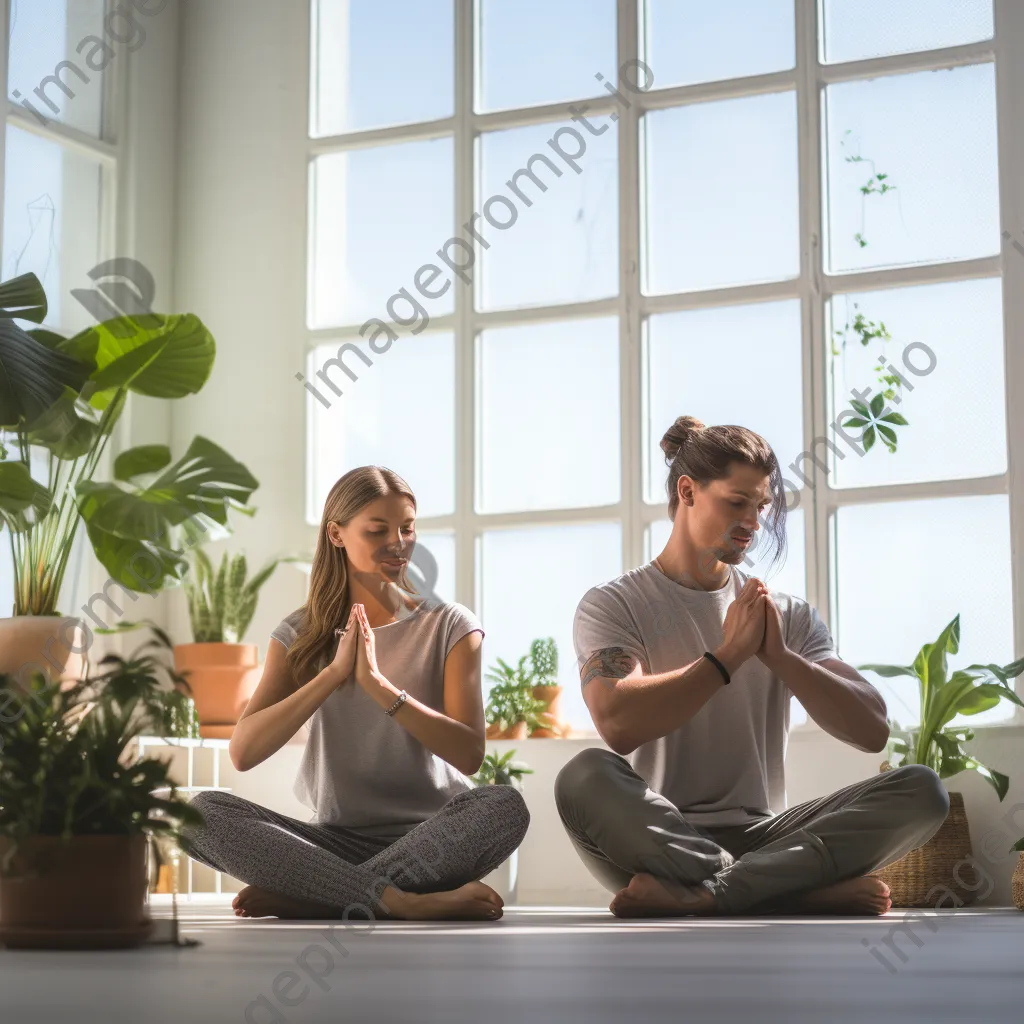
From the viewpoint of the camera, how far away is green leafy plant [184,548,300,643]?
514 cm

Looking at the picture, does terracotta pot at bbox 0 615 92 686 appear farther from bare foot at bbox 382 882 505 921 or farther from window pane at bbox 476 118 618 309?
bare foot at bbox 382 882 505 921

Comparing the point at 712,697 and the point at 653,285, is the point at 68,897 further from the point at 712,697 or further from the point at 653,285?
the point at 653,285

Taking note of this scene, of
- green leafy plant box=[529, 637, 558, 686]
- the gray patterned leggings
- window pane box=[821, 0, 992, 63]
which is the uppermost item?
window pane box=[821, 0, 992, 63]

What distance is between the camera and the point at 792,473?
4.68m

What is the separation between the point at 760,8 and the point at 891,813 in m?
2.99

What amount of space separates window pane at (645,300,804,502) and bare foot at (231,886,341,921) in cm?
212

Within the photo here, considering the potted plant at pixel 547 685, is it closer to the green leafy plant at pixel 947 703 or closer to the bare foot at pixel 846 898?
the green leafy plant at pixel 947 703

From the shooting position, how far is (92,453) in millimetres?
4738

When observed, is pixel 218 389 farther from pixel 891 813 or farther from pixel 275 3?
pixel 891 813

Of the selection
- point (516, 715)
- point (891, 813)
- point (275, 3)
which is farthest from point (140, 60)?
point (891, 813)

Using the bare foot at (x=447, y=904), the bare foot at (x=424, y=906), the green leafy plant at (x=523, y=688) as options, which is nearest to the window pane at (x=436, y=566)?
the green leafy plant at (x=523, y=688)

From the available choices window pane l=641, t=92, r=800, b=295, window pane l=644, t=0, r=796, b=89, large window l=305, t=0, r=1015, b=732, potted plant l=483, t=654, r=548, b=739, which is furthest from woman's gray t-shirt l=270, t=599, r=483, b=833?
window pane l=644, t=0, r=796, b=89

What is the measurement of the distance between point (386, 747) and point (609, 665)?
1.55ft

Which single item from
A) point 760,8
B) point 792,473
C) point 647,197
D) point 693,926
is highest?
point 760,8
